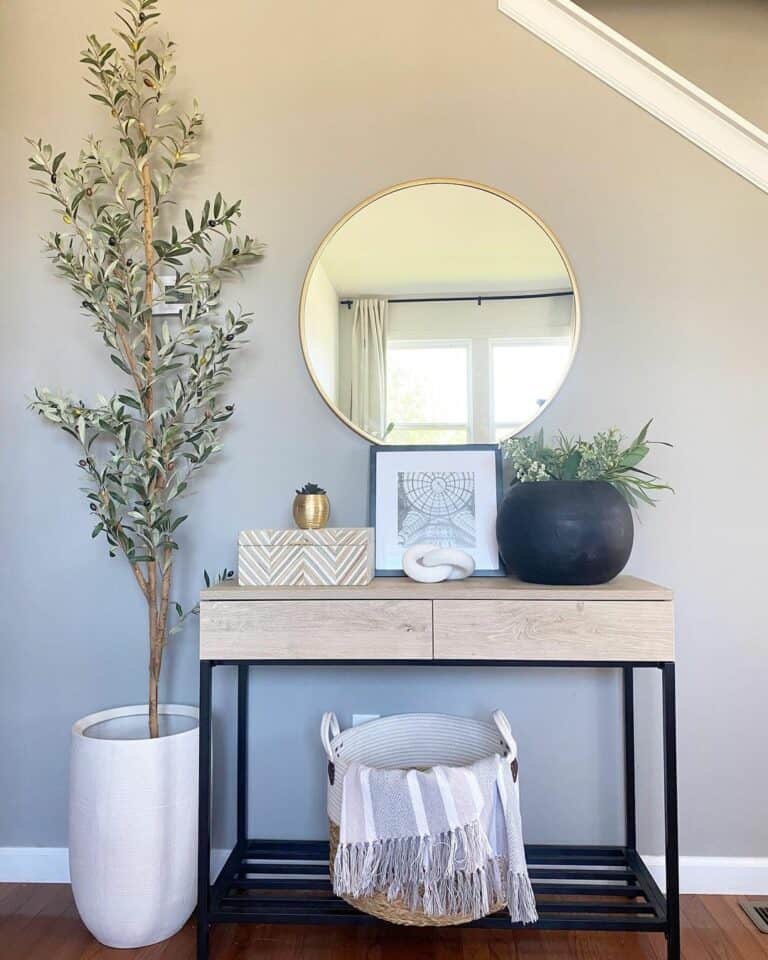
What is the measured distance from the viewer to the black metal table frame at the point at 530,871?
1397 mm

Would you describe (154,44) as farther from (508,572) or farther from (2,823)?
(2,823)

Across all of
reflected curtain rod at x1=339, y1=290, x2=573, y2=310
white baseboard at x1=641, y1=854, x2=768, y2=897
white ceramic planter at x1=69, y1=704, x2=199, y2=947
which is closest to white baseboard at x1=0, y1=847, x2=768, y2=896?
white baseboard at x1=641, y1=854, x2=768, y2=897

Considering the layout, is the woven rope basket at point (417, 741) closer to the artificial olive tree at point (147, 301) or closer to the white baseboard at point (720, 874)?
the artificial olive tree at point (147, 301)

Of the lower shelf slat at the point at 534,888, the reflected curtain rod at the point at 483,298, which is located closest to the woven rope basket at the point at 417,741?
the lower shelf slat at the point at 534,888

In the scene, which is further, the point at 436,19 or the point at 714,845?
the point at 436,19

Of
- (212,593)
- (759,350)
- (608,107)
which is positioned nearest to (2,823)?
(212,593)

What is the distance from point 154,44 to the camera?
1.88 meters

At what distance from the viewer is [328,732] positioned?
1493 mm

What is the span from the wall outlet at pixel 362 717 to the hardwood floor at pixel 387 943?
19.1 inches

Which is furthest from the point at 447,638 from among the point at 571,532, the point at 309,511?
the point at 309,511

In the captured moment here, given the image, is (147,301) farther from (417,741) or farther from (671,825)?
(671,825)

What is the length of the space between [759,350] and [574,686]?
1065 millimetres

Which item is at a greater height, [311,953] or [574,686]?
[574,686]

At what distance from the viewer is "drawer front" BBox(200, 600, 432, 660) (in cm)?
141
